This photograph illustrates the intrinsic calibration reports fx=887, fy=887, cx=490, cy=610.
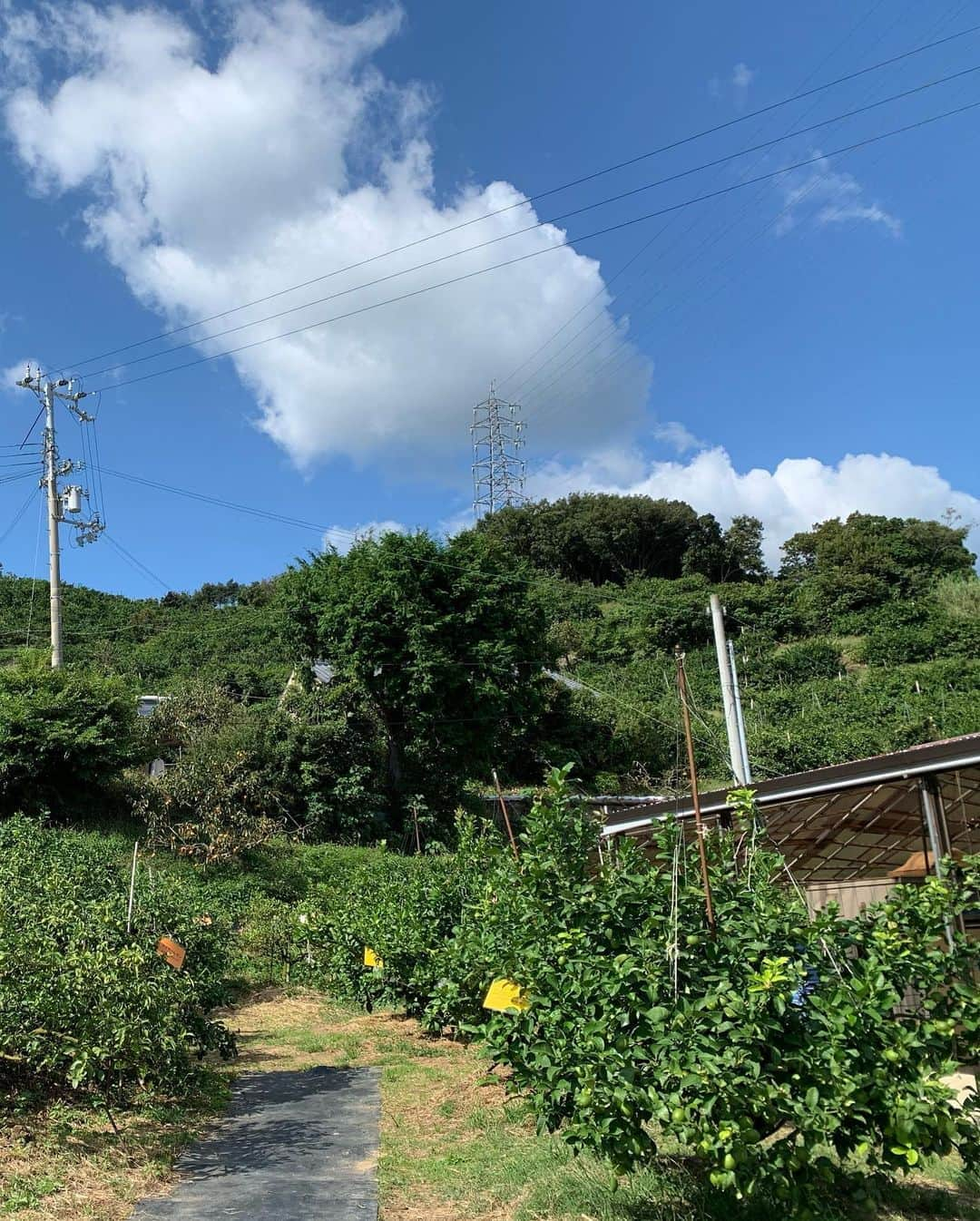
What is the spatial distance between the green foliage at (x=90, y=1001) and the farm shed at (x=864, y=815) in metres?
3.07

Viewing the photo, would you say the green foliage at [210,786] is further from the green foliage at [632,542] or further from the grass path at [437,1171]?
the green foliage at [632,542]

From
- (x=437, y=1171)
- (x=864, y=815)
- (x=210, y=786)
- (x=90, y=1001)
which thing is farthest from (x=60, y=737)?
(x=864, y=815)

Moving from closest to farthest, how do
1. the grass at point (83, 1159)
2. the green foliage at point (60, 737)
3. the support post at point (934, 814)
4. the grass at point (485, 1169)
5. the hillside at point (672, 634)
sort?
the grass at point (485, 1169), the grass at point (83, 1159), the support post at point (934, 814), the green foliage at point (60, 737), the hillside at point (672, 634)

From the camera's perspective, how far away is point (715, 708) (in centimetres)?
3469

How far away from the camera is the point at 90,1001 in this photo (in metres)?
5.08

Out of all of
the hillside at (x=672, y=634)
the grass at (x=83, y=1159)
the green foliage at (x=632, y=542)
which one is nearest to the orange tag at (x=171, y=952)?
the grass at (x=83, y=1159)

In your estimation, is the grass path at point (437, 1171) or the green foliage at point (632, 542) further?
the green foliage at point (632, 542)

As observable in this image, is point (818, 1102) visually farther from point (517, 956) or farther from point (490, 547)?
point (490, 547)

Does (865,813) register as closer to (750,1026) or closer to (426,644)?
(750,1026)

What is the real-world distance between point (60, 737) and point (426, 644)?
380 inches

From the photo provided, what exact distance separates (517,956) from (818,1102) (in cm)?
124

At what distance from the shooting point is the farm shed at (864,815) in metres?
5.19

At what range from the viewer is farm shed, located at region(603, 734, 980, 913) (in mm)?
5188

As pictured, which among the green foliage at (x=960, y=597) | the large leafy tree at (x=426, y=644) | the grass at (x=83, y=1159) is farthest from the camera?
the green foliage at (x=960, y=597)
